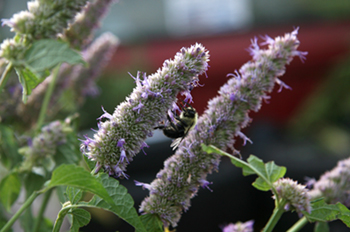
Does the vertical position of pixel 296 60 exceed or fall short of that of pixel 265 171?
it exceeds it

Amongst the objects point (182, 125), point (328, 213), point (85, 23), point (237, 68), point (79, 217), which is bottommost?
point (79, 217)

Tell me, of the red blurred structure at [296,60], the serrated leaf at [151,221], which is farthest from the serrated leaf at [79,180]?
the red blurred structure at [296,60]

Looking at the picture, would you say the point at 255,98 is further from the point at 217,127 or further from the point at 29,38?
the point at 29,38

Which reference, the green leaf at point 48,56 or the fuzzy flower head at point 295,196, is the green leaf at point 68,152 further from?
the fuzzy flower head at point 295,196

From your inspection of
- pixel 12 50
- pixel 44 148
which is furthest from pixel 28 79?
pixel 44 148

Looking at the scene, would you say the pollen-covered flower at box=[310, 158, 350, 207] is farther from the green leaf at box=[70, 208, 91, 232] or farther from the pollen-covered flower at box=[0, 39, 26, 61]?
the pollen-covered flower at box=[0, 39, 26, 61]

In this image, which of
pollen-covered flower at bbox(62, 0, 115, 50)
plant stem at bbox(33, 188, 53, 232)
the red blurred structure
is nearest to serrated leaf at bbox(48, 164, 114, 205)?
plant stem at bbox(33, 188, 53, 232)

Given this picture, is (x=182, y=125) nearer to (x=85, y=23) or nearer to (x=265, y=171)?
(x=265, y=171)
